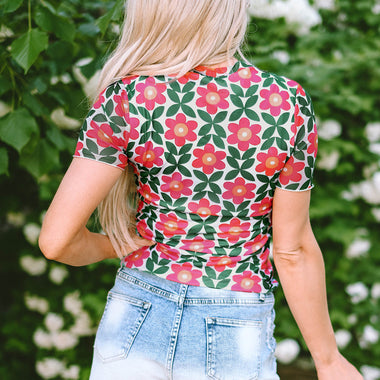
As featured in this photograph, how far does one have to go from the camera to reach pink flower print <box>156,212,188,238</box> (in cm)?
117

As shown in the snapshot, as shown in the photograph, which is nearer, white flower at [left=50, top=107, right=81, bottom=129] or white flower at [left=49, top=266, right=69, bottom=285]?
white flower at [left=50, top=107, right=81, bottom=129]

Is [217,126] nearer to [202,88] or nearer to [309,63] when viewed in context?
[202,88]

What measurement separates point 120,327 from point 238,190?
0.41 m

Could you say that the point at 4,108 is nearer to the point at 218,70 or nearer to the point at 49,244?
the point at 49,244

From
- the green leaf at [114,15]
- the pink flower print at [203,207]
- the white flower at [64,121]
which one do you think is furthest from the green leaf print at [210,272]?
the white flower at [64,121]

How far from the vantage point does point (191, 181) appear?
3.73ft

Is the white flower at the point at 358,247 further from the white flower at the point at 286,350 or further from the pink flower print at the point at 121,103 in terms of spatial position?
the pink flower print at the point at 121,103

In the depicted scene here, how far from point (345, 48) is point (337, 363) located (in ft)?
7.01

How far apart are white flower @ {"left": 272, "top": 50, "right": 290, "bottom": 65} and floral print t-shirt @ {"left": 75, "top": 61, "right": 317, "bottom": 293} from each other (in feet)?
6.11

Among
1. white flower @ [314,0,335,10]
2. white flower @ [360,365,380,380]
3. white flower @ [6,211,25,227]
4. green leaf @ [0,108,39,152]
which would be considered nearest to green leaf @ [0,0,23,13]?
green leaf @ [0,108,39,152]

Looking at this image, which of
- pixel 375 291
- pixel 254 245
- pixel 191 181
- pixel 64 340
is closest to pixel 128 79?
pixel 191 181

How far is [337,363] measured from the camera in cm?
136

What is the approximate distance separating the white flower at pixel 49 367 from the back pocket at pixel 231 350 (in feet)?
6.77

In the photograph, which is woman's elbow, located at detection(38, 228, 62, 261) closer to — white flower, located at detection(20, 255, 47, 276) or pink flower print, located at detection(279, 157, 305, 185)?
pink flower print, located at detection(279, 157, 305, 185)
